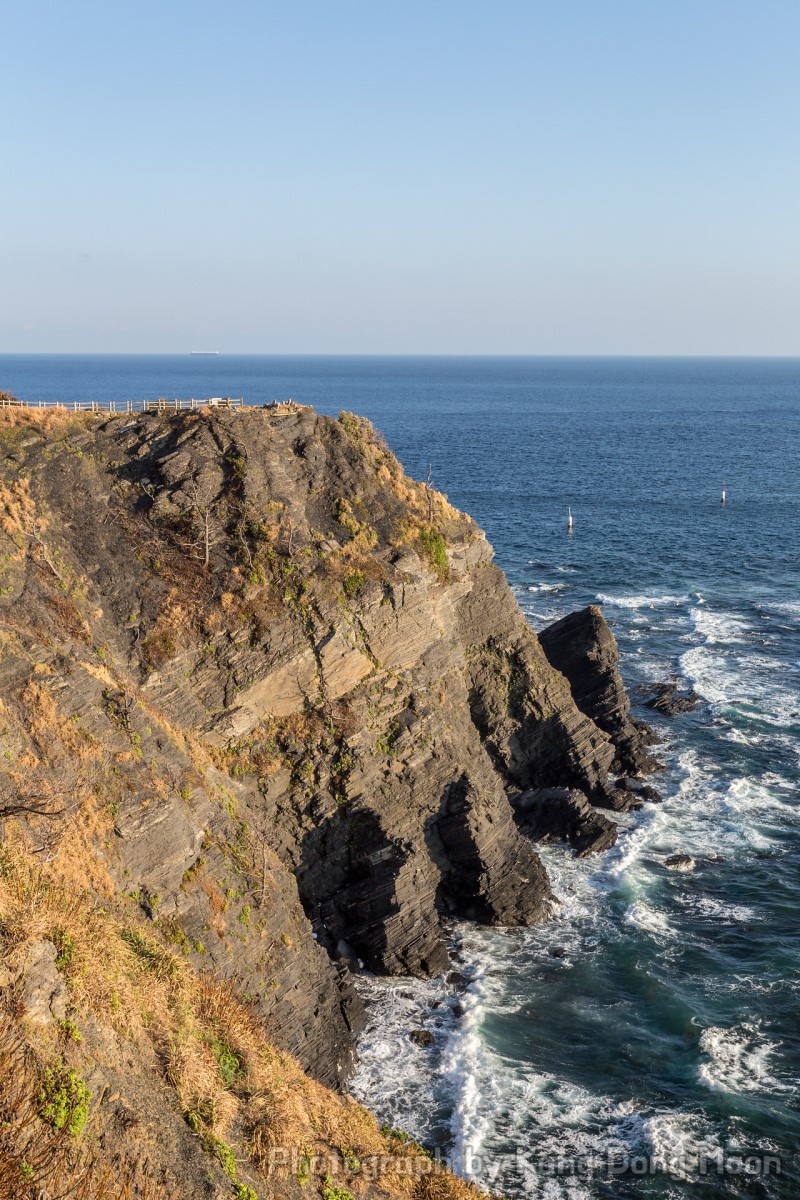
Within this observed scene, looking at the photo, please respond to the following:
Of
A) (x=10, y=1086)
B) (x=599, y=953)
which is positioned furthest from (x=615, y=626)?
(x=10, y=1086)

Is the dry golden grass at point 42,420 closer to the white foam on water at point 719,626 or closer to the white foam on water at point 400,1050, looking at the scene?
the white foam on water at point 400,1050

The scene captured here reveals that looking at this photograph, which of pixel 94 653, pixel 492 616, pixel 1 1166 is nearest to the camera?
pixel 1 1166

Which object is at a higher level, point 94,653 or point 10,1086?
point 94,653

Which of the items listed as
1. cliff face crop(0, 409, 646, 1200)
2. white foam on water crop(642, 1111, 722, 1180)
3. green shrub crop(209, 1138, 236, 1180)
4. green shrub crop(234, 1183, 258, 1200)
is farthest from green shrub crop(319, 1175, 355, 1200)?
white foam on water crop(642, 1111, 722, 1180)

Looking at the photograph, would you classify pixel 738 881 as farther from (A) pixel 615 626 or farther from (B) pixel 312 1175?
(A) pixel 615 626

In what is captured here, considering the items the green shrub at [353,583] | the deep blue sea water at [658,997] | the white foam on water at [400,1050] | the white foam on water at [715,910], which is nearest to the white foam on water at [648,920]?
the deep blue sea water at [658,997]

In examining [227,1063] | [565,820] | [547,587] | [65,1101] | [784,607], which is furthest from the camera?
[547,587]

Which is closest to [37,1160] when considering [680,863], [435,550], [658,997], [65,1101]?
[65,1101]

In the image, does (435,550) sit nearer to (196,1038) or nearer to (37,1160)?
(196,1038)
